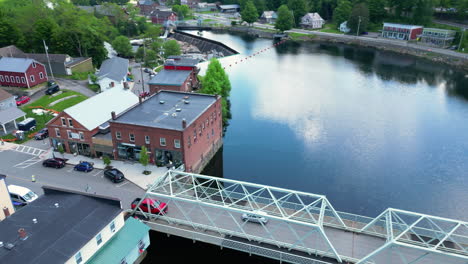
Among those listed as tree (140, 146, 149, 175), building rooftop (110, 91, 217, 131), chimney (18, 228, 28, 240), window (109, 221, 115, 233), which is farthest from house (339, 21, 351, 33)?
chimney (18, 228, 28, 240)

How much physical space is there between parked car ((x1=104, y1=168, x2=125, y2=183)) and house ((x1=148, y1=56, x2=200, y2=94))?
27552 mm

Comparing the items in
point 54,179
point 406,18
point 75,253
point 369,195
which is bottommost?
point 369,195

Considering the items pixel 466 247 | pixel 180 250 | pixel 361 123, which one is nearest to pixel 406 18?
pixel 361 123

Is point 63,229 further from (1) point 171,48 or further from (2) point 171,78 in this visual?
(1) point 171,48

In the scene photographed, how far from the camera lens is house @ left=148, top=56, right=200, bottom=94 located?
66537 millimetres

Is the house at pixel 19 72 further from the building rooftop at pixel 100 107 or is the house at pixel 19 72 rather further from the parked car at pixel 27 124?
the building rooftop at pixel 100 107

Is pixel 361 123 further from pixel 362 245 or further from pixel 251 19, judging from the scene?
pixel 251 19

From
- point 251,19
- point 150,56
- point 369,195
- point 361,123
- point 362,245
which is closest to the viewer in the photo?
point 362,245

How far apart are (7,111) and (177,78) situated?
29587mm

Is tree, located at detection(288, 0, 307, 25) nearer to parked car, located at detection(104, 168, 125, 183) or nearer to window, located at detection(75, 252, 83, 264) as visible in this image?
parked car, located at detection(104, 168, 125, 183)

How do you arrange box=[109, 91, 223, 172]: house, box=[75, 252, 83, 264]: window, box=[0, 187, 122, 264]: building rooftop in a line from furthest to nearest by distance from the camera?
1. box=[109, 91, 223, 172]: house
2. box=[75, 252, 83, 264]: window
3. box=[0, 187, 122, 264]: building rooftop

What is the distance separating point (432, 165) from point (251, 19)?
13961cm

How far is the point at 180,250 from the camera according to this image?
3341 centimetres

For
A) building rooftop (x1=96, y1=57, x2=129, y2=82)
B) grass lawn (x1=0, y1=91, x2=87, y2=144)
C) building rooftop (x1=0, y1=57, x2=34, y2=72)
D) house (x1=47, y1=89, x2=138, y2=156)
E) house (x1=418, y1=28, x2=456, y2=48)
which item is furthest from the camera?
house (x1=418, y1=28, x2=456, y2=48)
